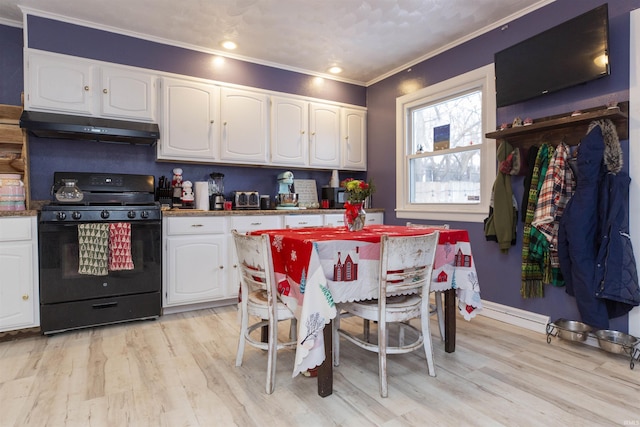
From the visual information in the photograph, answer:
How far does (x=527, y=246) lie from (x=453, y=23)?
202 centimetres

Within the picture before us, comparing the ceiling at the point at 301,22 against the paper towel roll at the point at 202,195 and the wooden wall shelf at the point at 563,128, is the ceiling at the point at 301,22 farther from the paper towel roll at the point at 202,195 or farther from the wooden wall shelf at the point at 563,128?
the paper towel roll at the point at 202,195

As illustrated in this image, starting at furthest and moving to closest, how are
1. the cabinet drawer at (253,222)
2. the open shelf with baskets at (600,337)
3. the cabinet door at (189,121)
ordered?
the cabinet drawer at (253,222), the cabinet door at (189,121), the open shelf with baskets at (600,337)

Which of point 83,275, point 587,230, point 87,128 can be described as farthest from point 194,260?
point 587,230

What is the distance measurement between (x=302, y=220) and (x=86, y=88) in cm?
228

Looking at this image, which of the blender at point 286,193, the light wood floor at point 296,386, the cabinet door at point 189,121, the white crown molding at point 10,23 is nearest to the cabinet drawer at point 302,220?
the blender at point 286,193

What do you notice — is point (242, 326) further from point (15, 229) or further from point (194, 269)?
point (15, 229)

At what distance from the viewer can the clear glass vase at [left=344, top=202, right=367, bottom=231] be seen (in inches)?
88.6

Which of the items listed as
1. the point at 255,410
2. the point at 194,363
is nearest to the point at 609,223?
the point at 255,410

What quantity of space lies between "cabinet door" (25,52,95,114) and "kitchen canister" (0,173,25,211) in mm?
600

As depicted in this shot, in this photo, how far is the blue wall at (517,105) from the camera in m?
2.41

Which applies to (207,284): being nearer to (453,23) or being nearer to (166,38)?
A: (166,38)

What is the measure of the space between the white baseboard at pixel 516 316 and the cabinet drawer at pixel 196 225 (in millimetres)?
2541

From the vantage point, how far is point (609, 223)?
2.32 meters

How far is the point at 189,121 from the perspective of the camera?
3494mm
